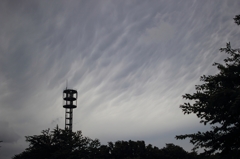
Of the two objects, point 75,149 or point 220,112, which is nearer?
point 220,112

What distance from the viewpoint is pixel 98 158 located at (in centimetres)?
3791

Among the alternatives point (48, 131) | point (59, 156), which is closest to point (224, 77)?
point (59, 156)

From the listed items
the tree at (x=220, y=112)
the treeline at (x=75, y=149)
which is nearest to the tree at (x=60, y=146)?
the treeline at (x=75, y=149)

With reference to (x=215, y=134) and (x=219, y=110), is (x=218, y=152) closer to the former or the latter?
(x=215, y=134)

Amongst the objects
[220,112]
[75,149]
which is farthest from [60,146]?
[220,112]

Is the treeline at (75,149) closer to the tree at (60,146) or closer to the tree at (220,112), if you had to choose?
the tree at (60,146)

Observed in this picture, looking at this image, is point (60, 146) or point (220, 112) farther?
point (60, 146)

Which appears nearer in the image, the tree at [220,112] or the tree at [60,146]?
the tree at [220,112]

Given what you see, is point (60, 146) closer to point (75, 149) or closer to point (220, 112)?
point (75, 149)

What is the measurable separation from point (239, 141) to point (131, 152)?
35.0 meters

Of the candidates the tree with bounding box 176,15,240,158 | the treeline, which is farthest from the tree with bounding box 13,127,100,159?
the tree with bounding box 176,15,240,158

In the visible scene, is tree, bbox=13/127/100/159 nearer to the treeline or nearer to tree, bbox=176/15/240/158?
the treeline

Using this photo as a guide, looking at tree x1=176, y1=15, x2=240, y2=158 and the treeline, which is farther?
the treeline

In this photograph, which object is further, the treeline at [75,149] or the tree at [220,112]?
the treeline at [75,149]
